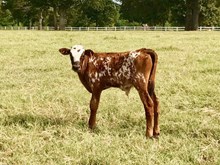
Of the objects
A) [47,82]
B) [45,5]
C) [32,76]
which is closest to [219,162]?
[47,82]

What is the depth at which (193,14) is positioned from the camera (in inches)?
2253

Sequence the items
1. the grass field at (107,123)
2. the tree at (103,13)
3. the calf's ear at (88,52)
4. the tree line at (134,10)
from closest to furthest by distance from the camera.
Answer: the grass field at (107,123)
the calf's ear at (88,52)
the tree line at (134,10)
the tree at (103,13)

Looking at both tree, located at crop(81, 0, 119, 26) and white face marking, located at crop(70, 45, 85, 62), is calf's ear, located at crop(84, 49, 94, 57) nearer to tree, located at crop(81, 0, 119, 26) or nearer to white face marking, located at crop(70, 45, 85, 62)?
white face marking, located at crop(70, 45, 85, 62)

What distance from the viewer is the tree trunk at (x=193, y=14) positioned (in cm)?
5639

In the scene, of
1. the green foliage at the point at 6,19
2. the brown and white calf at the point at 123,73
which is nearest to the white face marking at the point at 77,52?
the brown and white calf at the point at 123,73

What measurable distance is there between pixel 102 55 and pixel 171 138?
1757mm

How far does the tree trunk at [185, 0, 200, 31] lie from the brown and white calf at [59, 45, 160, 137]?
168 feet

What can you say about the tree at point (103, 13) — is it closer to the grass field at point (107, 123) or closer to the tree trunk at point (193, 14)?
the tree trunk at point (193, 14)

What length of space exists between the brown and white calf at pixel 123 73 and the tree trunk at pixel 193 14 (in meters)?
51.2

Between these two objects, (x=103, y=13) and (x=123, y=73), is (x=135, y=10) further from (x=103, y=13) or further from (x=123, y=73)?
(x=123, y=73)

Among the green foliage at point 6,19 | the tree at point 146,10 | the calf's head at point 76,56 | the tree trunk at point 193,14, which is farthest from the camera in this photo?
the green foliage at point 6,19

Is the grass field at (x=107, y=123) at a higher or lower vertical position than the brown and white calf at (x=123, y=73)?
lower

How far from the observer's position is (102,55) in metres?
6.98

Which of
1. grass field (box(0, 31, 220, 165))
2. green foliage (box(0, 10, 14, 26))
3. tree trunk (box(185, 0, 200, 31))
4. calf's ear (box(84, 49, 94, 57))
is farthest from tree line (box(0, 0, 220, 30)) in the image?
calf's ear (box(84, 49, 94, 57))
